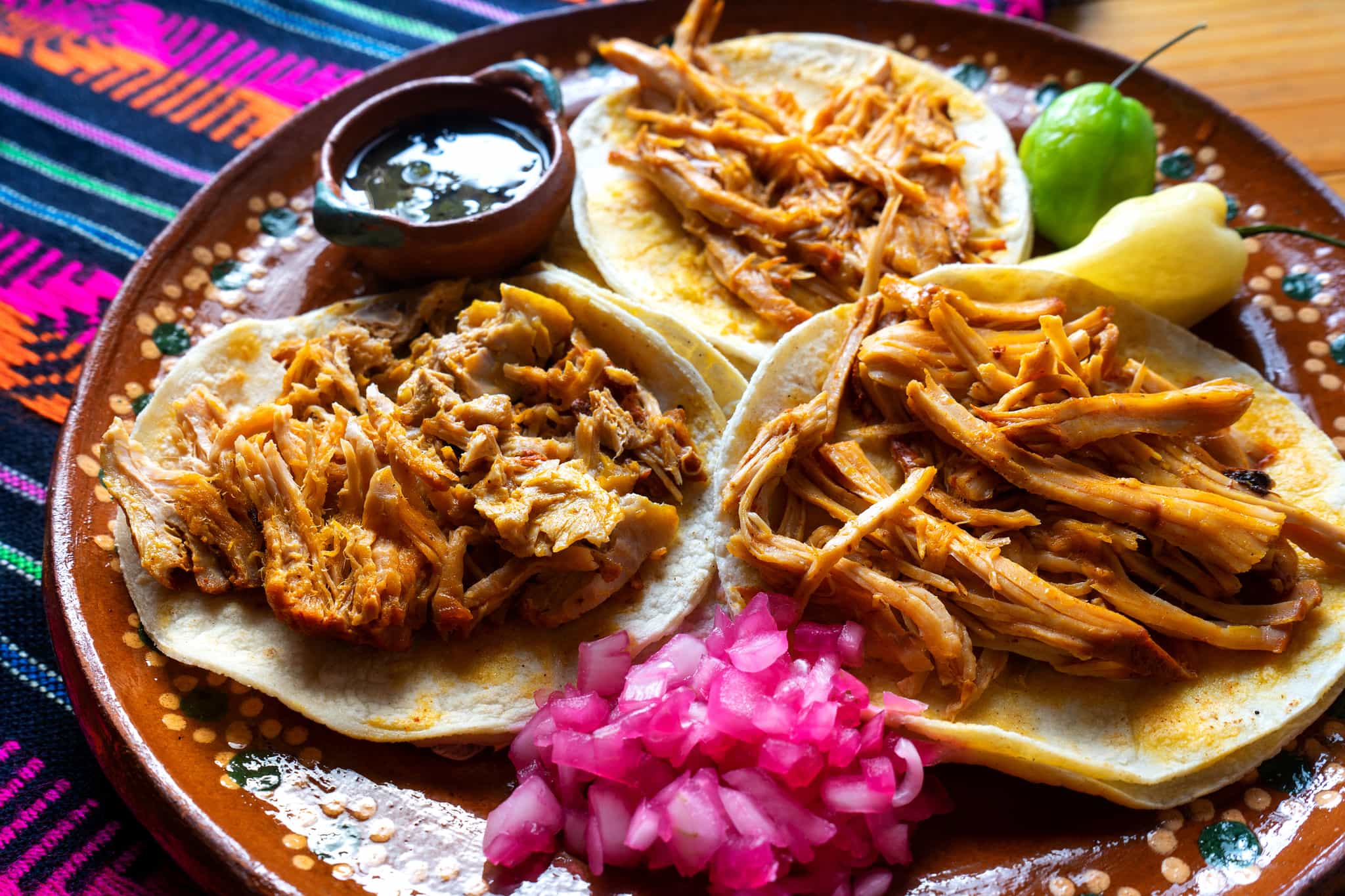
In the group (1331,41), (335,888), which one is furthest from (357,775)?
(1331,41)

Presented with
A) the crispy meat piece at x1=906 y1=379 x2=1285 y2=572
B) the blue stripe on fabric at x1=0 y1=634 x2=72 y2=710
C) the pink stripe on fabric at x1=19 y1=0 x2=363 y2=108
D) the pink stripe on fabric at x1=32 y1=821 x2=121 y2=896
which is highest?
the crispy meat piece at x1=906 y1=379 x2=1285 y2=572

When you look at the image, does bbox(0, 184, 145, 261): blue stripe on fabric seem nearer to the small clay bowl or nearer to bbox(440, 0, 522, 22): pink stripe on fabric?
the small clay bowl

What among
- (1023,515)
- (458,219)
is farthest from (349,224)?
(1023,515)

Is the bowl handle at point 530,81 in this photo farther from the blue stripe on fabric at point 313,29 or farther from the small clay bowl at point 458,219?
the blue stripe on fabric at point 313,29

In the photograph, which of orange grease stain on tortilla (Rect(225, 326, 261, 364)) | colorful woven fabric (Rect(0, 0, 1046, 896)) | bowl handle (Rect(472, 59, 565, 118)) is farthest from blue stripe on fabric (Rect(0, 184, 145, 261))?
bowl handle (Rect(472, 59, 565, 118))

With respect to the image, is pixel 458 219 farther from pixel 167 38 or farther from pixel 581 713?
pixel 167 38

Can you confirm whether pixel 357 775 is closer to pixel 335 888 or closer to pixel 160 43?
pixel 335 888
